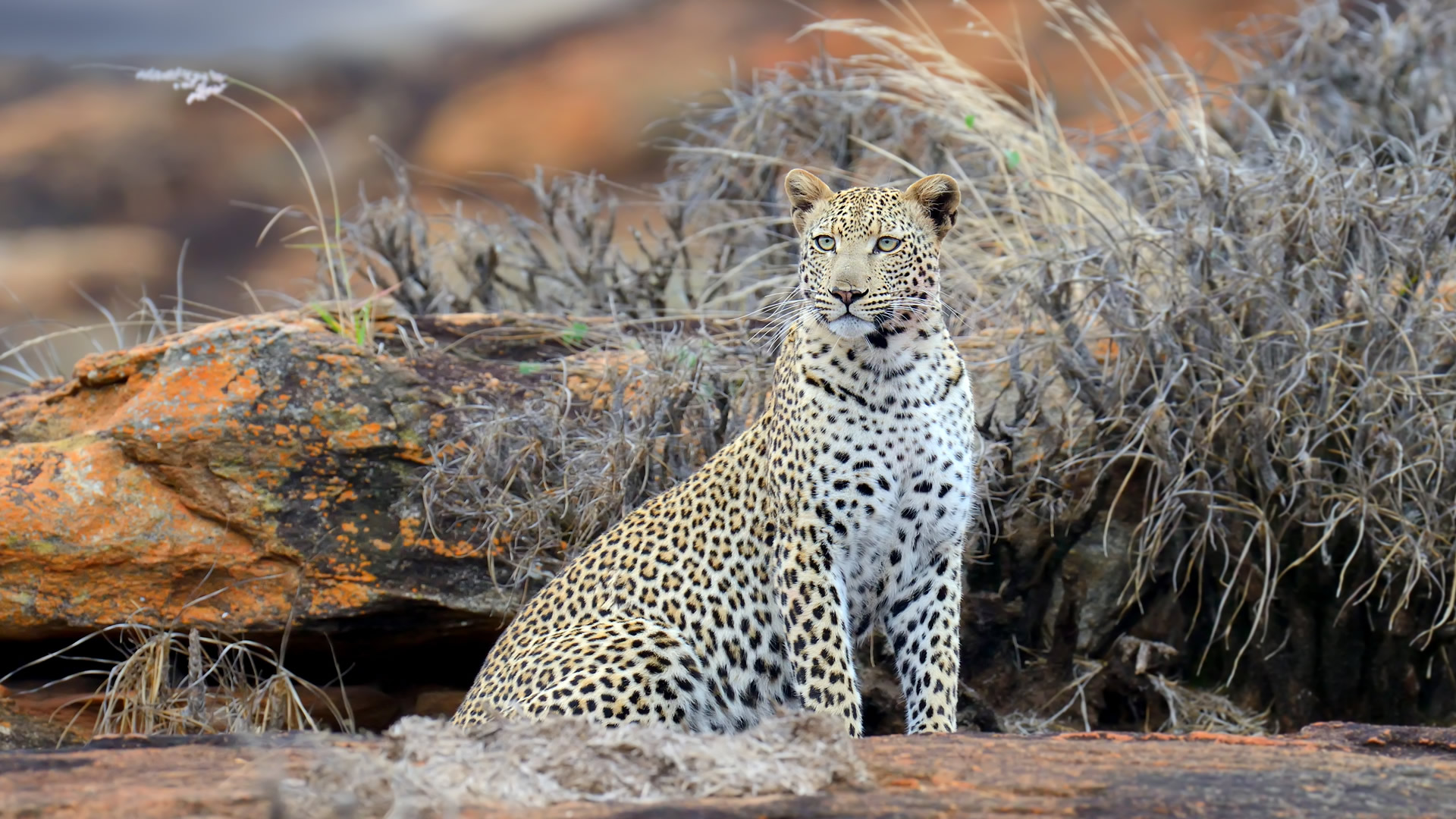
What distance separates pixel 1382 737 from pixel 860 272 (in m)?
2.15

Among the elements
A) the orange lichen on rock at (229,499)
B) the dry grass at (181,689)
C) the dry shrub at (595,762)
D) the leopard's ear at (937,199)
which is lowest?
the dry grass at (181,689)

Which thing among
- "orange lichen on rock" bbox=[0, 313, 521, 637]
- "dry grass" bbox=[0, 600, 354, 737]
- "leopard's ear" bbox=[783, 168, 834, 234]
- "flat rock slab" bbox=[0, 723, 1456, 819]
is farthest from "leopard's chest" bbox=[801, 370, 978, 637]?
"dry grass" bbox=[0, 600, 354, 737]

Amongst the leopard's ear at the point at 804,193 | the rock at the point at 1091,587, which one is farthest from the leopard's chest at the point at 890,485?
the rock at the point at 1091,587

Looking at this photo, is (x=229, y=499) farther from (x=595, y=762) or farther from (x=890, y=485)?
(x=595, y=762)

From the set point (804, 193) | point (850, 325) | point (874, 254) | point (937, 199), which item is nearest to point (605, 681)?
point (850, 325)

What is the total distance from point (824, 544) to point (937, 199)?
1.31 m

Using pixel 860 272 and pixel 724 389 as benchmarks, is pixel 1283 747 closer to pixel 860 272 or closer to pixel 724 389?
pixel 860 272

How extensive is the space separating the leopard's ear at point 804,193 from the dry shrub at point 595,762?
2.50 m

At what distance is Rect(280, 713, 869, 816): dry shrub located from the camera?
10.5 feet

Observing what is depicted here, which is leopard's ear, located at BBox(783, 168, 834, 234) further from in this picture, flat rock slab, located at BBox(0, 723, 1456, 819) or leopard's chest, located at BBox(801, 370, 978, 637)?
flat rock slab, located at BBox(0, 723, 1456, 819)

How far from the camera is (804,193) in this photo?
5516 millimetres

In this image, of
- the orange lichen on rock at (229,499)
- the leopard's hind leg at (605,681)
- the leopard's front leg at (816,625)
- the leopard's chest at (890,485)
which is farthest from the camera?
the orange lichen on rock at (229,499)

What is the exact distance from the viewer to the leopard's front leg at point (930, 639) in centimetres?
523

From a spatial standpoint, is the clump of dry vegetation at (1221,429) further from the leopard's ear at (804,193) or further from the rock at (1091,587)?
the leopard's ear at (804,193)
